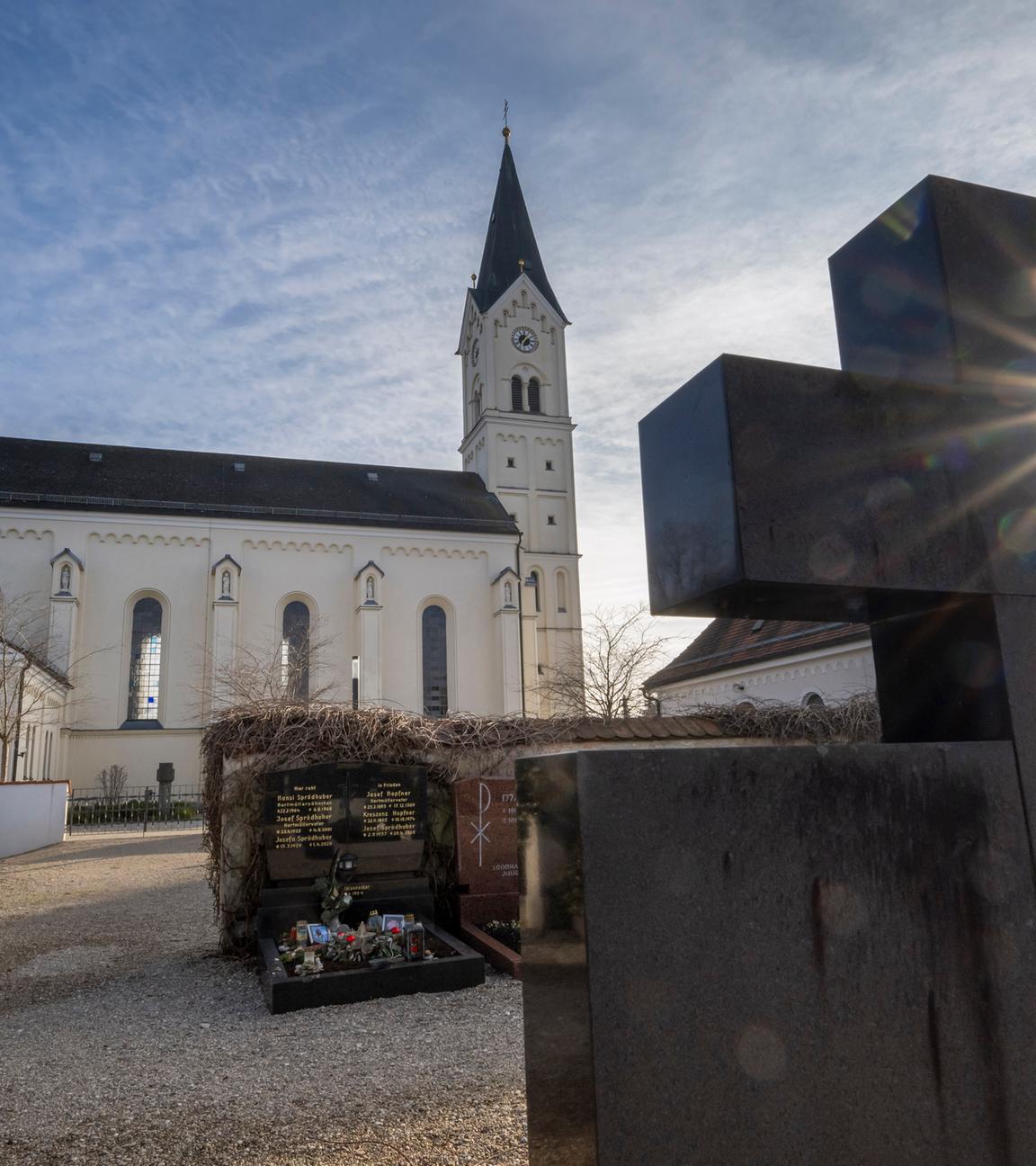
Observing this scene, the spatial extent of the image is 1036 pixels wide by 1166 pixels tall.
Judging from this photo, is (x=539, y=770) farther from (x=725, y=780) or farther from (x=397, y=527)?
(x=397, y=527)

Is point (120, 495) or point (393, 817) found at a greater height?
point (120, 495)

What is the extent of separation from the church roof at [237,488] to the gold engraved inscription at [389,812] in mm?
29391

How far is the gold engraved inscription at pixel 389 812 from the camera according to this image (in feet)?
26.1

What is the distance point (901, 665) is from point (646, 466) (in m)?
0.91

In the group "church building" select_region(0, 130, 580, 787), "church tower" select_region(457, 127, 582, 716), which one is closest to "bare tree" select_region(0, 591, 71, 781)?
"church building" select_region(0, 130, 580, 787)

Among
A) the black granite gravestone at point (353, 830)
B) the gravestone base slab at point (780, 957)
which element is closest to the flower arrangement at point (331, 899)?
the black granite gravestone at point (353, 830)

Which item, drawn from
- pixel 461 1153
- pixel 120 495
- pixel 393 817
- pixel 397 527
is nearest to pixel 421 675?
pixel 397 527

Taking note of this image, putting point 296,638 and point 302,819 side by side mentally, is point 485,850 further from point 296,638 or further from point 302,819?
point 296,638

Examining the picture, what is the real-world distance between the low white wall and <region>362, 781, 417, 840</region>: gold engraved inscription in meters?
14.0

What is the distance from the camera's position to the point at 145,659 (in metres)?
33.6

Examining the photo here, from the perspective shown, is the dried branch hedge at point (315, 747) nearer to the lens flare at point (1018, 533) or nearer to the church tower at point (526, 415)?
the lens flare at point (1018, 533)

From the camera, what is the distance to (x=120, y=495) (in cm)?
3472

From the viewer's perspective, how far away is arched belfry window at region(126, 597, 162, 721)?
32.9m

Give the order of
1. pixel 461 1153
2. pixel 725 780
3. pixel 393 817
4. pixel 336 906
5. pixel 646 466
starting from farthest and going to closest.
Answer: pixel 393 817 → pixel 336 906 → pixel 461 1153 → pixel 646 466 → pixel 725 780
